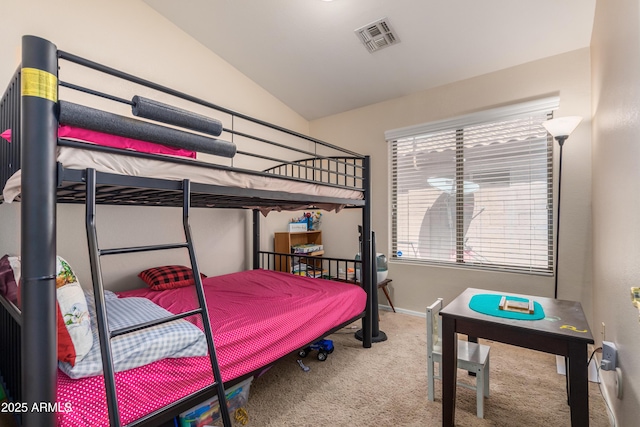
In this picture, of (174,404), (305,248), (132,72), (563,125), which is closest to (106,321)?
(174,404)

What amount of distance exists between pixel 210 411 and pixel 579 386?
5.76 feet

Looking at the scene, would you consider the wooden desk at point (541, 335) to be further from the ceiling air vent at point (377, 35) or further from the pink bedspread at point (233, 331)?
the ceiling air vent at point (377, 35)

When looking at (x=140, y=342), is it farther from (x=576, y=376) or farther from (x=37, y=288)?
(x=576, y=376)

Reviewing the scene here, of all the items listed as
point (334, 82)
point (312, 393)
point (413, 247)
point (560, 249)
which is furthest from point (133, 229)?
point (560, 249)

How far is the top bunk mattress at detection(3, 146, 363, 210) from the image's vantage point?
3.64 ft

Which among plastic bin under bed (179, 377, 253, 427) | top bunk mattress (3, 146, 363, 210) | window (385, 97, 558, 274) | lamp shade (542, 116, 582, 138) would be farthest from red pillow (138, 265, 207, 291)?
lamp shade (542, 116, 582, 138)

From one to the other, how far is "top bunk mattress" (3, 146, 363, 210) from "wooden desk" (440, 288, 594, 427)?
125 centimetres

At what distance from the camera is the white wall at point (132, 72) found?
6.99 ft

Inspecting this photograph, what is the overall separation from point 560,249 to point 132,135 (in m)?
3.35

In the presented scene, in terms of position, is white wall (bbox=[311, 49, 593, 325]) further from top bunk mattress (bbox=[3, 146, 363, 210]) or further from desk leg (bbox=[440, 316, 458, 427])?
top bunk mattress (bbox=[3, 146, 363, 210])

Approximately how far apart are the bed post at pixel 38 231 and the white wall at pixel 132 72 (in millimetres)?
1665

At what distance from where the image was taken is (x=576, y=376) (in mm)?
1295

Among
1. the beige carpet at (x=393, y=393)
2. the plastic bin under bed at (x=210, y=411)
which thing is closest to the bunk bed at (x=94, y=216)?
the plastic bin under bed at (x=210, y=411)

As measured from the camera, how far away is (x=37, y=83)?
979 mm
